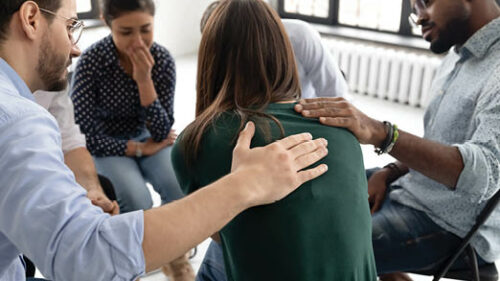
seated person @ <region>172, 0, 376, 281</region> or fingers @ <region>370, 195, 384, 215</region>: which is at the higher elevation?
seated person @ <region>172, 0, 376, 281</region>

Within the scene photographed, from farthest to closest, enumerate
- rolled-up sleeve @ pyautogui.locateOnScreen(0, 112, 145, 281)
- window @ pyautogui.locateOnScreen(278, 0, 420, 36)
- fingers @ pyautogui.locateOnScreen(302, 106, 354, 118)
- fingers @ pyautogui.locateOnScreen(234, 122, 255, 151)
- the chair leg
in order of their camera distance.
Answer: window @ pyautogui.locateOnScreen(278, 0, 420, 36)
the chair leg
fingers @ pyautogui.locateOnScreen(302, 106, 354, 118)
fingers @ pyautogui.locateOnScreen(234, 122, 255, 151)
rolled-up sleeve @ pyautogui.locateOnScreen(0, 112, 145, 281)

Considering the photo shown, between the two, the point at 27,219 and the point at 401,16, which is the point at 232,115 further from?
the point at 401,16

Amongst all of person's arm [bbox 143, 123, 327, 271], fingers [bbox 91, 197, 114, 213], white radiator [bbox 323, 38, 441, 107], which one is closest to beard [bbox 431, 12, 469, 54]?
person's arm [bbox 143, 123, 327, 271]

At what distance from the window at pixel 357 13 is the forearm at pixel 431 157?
11.0 feet

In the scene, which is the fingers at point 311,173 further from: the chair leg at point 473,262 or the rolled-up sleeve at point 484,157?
the chair leg at point 473,262

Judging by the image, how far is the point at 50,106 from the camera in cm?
199

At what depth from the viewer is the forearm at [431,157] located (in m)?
1.48

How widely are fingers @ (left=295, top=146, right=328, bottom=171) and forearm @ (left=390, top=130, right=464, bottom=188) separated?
1.77 feet

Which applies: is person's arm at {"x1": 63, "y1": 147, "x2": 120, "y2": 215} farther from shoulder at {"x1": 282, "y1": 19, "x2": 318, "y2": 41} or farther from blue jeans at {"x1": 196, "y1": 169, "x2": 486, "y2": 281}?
shoulder at {"x1": 282, "y1": 19, "x2": 318, "y2": 41}

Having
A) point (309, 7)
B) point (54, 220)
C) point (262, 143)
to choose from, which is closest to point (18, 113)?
point (54, 220)

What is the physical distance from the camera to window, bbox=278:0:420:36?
15.3 feet

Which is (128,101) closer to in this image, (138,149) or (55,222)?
(138,149)

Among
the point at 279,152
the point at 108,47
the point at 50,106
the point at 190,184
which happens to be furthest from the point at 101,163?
the point at 279,152

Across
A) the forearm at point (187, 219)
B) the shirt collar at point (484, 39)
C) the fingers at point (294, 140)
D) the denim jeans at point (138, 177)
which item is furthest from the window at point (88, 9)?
the forearm at point (187, 219)
